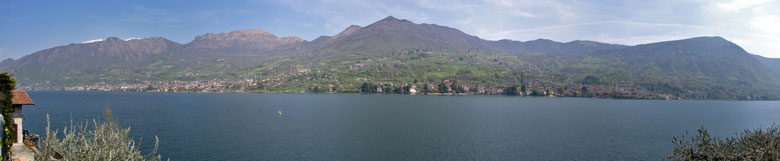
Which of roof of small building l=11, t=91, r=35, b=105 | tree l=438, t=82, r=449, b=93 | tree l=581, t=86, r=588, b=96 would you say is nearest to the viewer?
roof of small building l=11, t=91, r=35, b=105

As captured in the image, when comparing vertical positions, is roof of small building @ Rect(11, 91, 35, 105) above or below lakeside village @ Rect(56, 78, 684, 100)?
above

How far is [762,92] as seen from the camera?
17412 centimetres

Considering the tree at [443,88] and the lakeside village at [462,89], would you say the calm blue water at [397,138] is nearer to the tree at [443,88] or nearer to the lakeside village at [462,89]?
the tree at [443,88]

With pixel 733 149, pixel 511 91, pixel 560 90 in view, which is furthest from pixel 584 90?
pixel 733 149

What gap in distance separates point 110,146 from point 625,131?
5862 centimetres

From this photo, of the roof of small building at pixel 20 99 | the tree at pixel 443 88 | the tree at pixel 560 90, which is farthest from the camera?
the tree at pixel 560 90

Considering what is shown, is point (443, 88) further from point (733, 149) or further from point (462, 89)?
point (733, 149)

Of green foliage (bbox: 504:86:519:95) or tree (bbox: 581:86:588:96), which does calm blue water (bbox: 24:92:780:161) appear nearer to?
green foliage (bbox: 504:86:519:95)

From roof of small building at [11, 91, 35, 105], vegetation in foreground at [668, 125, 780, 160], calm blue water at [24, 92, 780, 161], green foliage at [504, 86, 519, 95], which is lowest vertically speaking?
calm blue water at [24, 92, 780, 161]

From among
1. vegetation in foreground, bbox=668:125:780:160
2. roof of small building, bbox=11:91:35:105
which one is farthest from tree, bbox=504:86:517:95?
roof of small building, bbox=11:91:35:105

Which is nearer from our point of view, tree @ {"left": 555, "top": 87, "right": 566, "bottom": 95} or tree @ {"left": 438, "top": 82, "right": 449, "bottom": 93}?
tree @ {"left": 438, "top": 82, "right": 449, "bottom": 93}

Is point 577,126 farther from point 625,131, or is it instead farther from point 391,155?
point 391,155

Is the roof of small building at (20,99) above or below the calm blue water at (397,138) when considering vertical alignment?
above

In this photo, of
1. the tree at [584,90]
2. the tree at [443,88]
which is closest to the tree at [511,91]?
the tree at [443,88]
